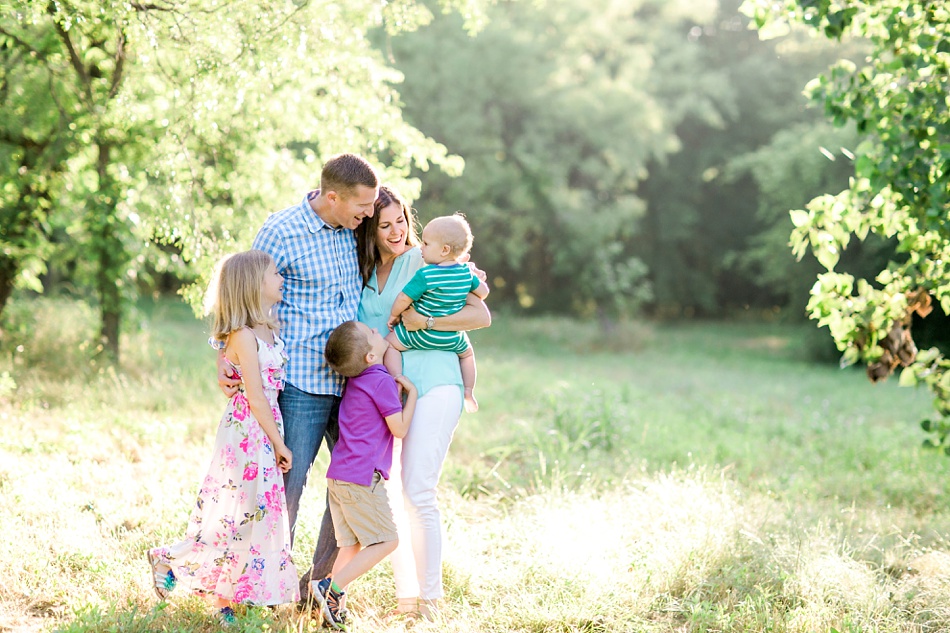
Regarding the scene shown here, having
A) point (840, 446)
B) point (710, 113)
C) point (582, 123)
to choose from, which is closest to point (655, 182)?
point (710, 113)

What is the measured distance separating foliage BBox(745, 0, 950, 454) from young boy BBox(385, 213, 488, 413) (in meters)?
1.51

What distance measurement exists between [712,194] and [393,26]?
22.6 metres

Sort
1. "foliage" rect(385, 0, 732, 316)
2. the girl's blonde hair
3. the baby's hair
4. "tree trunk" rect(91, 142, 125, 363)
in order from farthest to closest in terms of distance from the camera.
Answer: "foliage" rect(385, 0, 732, 316) → "tree trunk" rect(91, 142, 125, 363) → the baby's hair → the girl's blonde hair

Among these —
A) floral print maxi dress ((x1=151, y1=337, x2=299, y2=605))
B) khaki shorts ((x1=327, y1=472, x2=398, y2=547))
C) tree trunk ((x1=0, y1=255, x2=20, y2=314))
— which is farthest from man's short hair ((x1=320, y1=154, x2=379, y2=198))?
tree trunk ((x1=0, y1=255, x2=20, y2=314))

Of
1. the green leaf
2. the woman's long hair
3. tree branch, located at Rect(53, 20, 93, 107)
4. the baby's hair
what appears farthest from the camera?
tree branch, located at Rect(53, 20, 93, 107)

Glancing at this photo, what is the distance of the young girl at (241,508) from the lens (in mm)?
3432

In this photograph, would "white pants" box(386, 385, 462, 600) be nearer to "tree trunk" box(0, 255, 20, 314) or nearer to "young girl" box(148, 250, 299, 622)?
"young girl" box(148, 250, 299, 622)

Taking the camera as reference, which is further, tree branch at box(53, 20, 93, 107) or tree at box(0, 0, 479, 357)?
tree branch at box(53, 20, 93, 107)

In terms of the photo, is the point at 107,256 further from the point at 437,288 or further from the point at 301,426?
the point at 437,288

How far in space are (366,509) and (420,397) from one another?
Answer: 0.52m

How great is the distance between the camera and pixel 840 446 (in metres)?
8.48

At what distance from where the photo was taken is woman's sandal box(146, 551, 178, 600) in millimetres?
3479

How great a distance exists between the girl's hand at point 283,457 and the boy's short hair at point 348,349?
398mm

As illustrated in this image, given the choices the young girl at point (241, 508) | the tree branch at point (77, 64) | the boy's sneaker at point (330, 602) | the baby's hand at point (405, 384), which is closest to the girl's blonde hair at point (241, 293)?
the young girl at point (241, 508)
